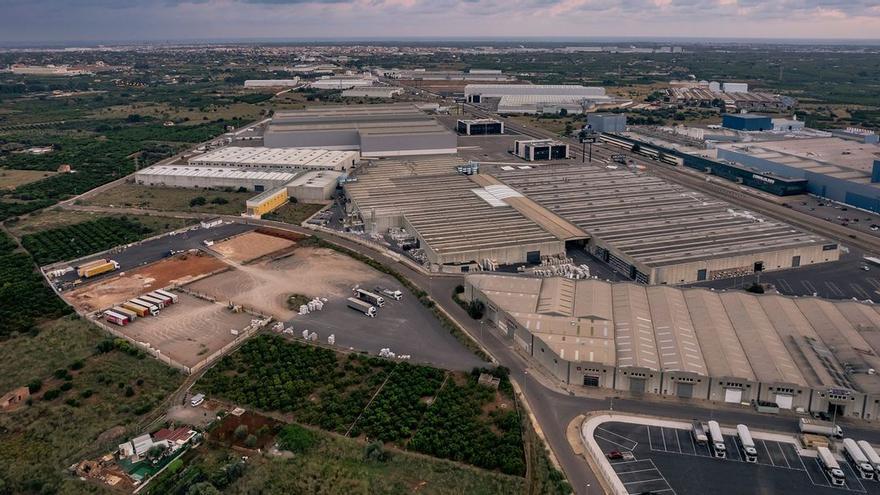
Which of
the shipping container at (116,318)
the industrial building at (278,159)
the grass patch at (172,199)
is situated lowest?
the shipping container at (116,318)

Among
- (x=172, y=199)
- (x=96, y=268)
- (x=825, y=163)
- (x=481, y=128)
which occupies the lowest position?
(x=96, y=268)

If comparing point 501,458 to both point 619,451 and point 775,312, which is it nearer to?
point 619,451

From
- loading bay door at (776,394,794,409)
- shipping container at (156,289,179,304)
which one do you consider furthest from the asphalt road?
loading bay door at (776,394,794,409)

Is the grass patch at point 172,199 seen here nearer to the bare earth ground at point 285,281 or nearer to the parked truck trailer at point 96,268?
the parked truck trailer at point 96,268

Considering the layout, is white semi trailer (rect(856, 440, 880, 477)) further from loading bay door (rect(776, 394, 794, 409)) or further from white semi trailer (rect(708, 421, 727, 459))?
white semi trailer (rect(708, 421, 727, 459))

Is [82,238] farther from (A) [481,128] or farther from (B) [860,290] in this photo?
(A) [481,128]

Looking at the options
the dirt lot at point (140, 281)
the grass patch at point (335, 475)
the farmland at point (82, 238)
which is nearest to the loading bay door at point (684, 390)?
the grass patch at point (335, 475)

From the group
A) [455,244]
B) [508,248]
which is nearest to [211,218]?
[455,244]

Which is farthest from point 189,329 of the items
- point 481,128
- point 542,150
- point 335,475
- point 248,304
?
point 481,128
